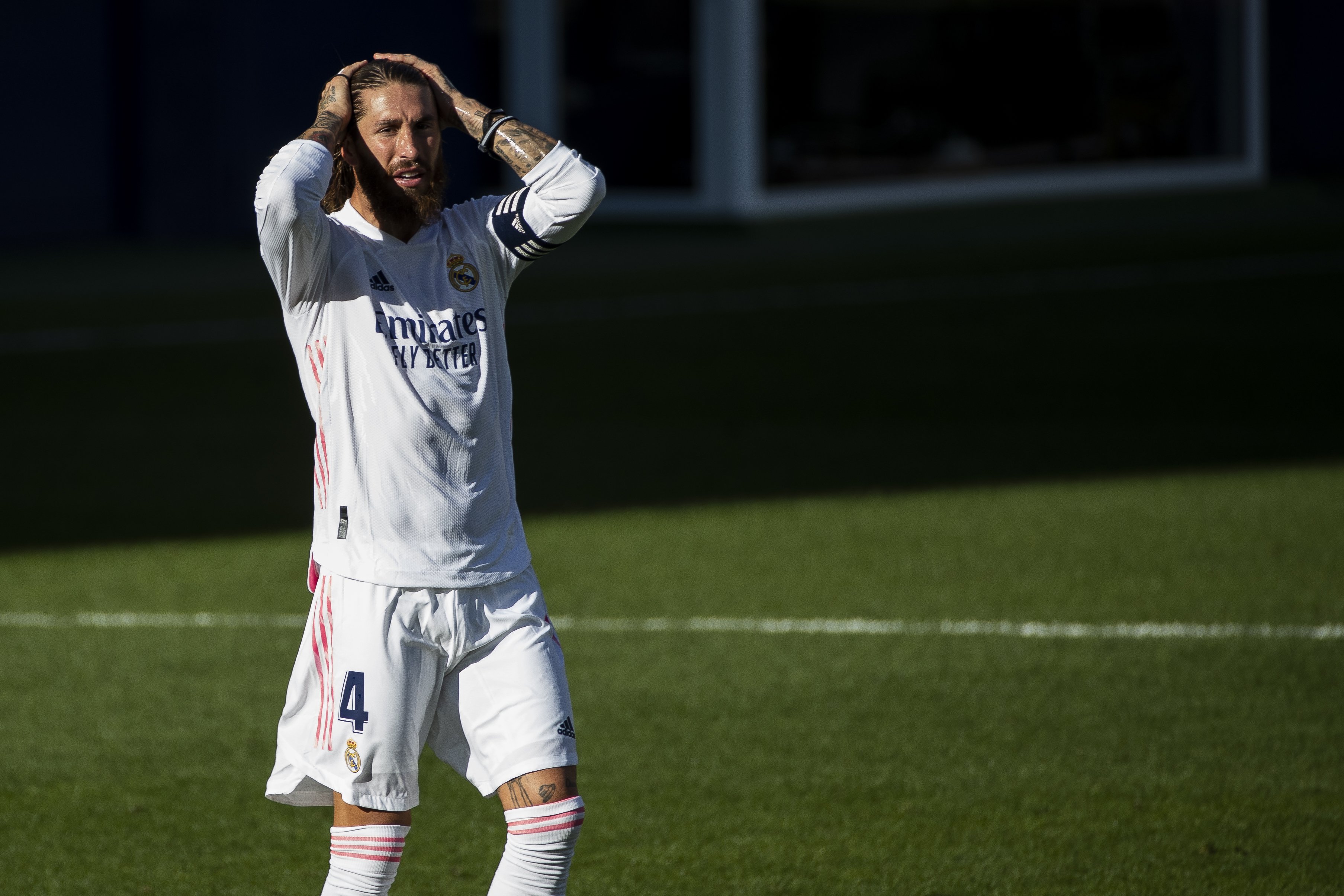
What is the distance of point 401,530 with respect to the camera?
137 inches

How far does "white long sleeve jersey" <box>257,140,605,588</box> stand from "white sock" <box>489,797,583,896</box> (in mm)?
437

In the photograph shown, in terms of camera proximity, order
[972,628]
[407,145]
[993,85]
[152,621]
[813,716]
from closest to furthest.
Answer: [407,145] → [813,716] → [972,628] → [152,621] → [993,85]

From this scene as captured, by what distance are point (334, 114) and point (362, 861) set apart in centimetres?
140

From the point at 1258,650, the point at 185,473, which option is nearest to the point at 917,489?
the point at 1258,650

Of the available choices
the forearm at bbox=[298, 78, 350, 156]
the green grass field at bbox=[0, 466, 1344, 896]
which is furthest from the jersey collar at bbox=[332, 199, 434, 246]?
the green grass field at bbox=[0, 466, 1344, 896]

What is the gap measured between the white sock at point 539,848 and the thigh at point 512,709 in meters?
0.08

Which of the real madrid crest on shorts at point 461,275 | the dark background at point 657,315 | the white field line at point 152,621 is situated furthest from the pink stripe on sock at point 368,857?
the white field line at point 152,621

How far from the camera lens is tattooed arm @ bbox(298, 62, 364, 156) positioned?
11.5 ft

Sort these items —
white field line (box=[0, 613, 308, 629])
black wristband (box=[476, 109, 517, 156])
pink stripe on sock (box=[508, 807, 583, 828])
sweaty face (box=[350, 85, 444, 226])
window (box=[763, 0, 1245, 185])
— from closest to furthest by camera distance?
pink stripe on sock (box=[508, 807, 583, 828])
sweaty face (box=[350, 85, 444, 226])
black wristband (box=[476, 109, 517, 156])
white field line (box=[0, 613, 308, 629])
window (box=[763, 0, 1245, 185])

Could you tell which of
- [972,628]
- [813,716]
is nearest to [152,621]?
[813,716]

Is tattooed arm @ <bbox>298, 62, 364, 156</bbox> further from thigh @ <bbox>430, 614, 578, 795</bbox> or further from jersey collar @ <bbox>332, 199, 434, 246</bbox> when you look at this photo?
thigh @ <bbox>430, 614, 578, 795</bbox>

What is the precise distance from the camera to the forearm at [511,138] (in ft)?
12.4

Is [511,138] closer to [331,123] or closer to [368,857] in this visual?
[331,123]

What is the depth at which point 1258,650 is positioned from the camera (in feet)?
21.6
